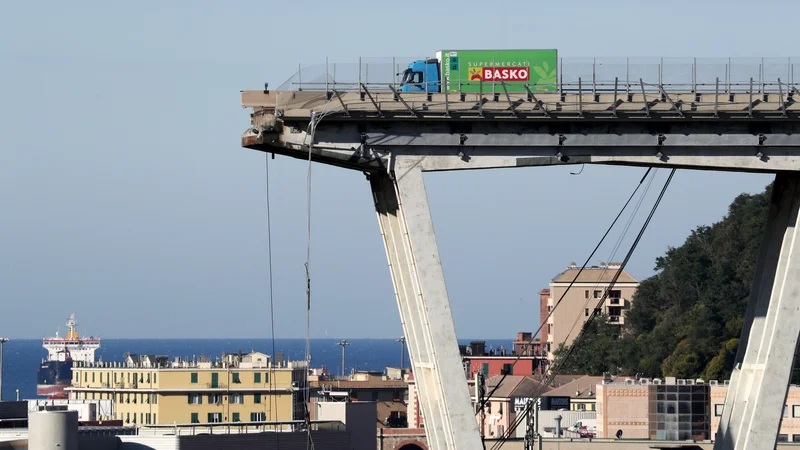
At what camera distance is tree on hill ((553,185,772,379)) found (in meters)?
144

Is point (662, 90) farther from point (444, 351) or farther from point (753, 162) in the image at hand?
point (444, 351)

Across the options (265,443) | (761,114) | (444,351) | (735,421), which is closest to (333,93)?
(444,351)

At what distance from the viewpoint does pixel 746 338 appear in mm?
45812

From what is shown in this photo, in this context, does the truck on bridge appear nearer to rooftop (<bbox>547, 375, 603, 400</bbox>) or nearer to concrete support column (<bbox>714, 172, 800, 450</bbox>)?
concrete support column (<bbox>714, 172, 800, 450</bbox>)

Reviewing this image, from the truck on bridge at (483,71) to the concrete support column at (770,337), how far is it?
296 inches

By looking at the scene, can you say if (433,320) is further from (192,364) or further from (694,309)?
(694,309)

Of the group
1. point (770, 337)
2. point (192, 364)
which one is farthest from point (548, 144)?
point (192, 364)

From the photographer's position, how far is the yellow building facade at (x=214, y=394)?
145 meters

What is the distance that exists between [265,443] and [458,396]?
4654 cm

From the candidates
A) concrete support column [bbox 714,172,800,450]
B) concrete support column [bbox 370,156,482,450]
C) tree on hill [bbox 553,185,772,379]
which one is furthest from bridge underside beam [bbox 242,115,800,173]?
tree on hill [bbox 553,185,772,379]

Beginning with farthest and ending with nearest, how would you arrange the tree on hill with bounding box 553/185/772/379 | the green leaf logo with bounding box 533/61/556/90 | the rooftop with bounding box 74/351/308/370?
the rooftop with bounding box 74/351/308/370 → the tree on hill with bounding box 553/185/772/379 → the green leaf logo with bounding box 533/61/556/90

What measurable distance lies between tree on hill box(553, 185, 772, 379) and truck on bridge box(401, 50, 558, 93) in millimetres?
96925

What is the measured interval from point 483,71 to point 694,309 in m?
117

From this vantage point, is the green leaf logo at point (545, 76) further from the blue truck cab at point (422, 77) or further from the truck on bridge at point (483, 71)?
the blue truck cab at point (422, 77)
